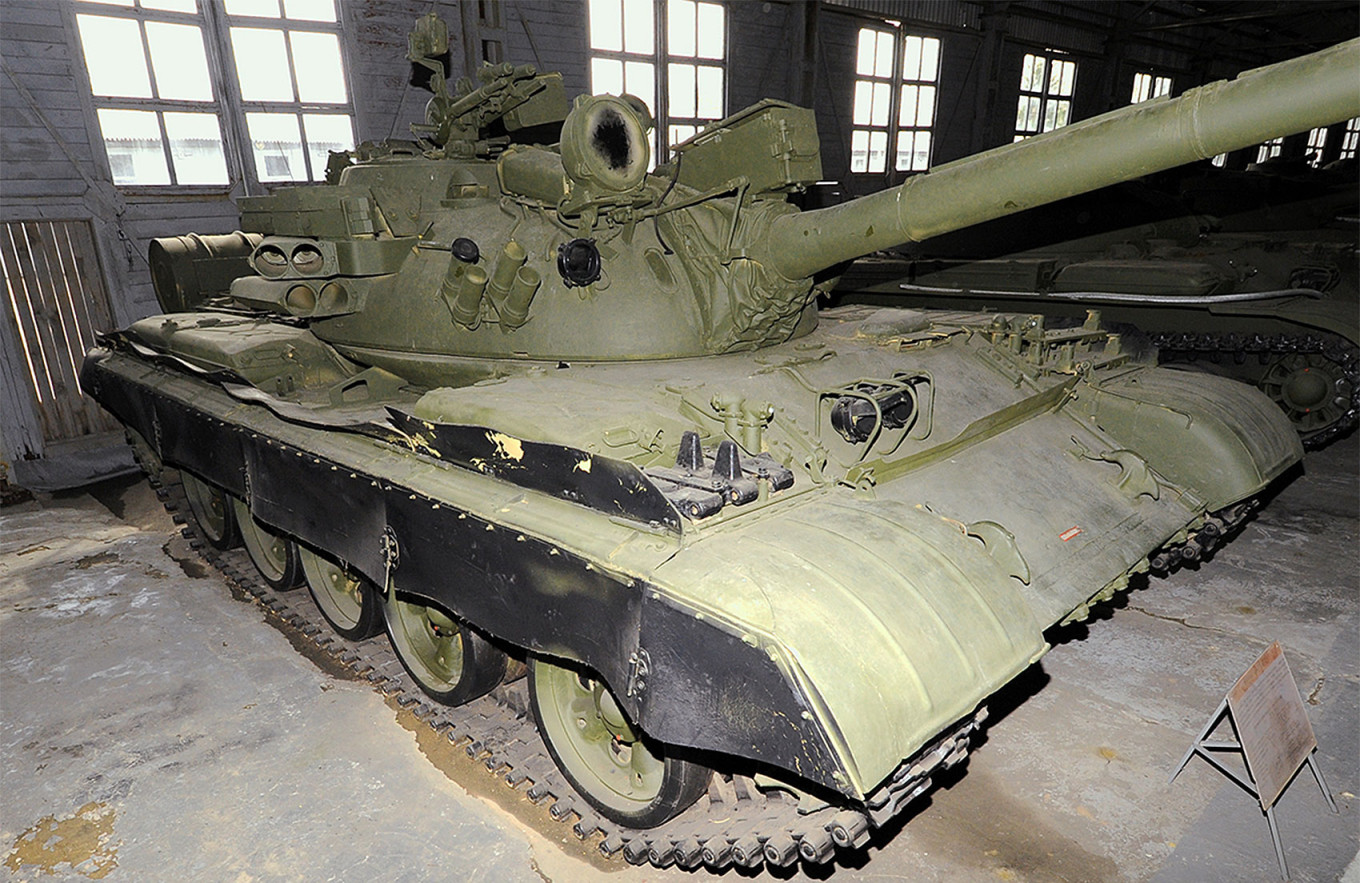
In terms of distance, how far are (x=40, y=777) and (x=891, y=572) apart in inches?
187

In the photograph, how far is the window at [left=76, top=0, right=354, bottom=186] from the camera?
948cm

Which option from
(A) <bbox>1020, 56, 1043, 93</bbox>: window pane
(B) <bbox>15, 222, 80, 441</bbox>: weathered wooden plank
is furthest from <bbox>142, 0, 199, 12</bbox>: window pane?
(A) <bbox>1020, 56, 1043, 93</bbox>: window pane

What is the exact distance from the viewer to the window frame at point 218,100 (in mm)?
9328

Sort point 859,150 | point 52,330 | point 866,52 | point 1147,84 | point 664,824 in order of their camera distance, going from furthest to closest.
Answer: point 1147,84 → point 859,150 → point 866,52 → point 52,330 → point 664,824

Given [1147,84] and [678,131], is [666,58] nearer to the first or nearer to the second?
[678,131]

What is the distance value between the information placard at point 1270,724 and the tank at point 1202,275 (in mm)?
4814

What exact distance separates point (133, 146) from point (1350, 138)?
3897 centimetres

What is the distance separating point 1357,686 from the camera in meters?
5.25

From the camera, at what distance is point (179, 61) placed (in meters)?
9.77

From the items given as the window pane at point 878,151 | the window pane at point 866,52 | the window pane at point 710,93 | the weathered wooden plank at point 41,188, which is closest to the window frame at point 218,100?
the weathered wooden plank at point 41,188

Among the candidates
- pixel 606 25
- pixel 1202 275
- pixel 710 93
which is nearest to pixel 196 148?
pixel 606 25

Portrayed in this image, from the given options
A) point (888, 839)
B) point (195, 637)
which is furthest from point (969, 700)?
point (195, 637)

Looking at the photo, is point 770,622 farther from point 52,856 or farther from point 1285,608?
point 1285,608

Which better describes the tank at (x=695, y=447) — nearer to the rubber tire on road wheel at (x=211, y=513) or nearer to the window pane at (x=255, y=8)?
the rubber tire on road wheel at (x=211, y=513)
